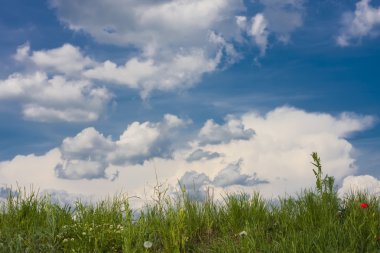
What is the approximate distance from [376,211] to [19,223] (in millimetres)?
5649

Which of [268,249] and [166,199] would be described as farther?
[166,199]

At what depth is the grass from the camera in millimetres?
6848

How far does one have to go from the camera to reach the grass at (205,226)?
22.5 feet

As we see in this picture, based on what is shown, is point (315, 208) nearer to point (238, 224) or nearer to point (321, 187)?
point (321, 187)

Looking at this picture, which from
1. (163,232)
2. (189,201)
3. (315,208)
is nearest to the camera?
(163,232)

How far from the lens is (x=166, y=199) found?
26.5ft

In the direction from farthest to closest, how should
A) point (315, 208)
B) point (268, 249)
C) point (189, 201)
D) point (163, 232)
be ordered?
point (189, 201) → point (315, 208) → point (163, 232) → point (268, 249)

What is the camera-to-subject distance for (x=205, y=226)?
8125mm

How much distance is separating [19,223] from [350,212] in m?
5.17

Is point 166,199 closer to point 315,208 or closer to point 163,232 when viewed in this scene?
point 163,232

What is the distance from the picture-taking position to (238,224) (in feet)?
26.5

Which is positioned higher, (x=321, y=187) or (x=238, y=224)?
(x=321, y=187)

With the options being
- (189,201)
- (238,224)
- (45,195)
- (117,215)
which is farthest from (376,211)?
(45,195)

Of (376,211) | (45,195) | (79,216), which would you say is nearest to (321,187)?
(376,211)
